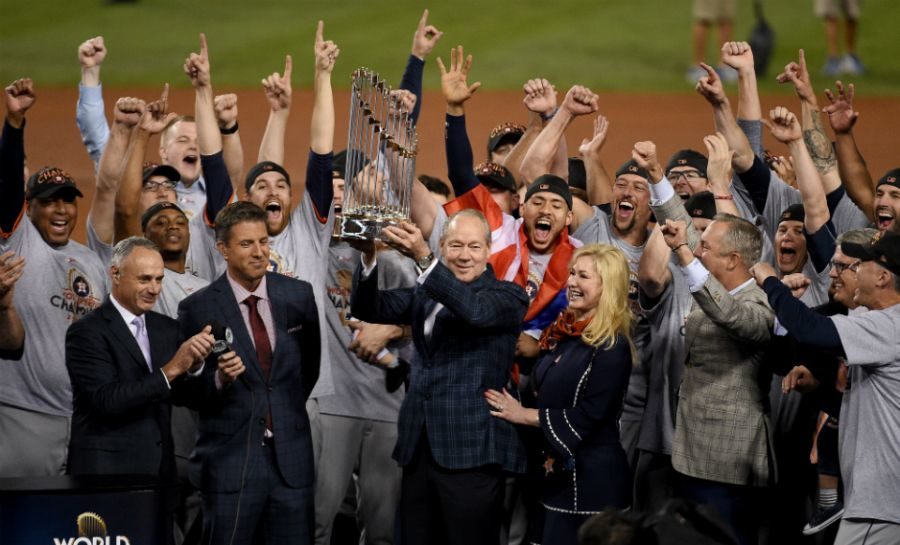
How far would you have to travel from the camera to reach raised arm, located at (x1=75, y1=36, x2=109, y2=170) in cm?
669

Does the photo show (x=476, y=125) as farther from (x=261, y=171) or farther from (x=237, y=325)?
(x=237, y=325)

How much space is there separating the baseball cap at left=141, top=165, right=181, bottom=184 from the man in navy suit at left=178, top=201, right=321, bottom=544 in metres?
1.51

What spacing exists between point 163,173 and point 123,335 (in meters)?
1.79

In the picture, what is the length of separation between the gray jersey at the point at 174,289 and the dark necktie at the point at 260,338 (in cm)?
81

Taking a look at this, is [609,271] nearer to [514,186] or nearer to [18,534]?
[514,186]

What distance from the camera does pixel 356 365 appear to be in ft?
20.1

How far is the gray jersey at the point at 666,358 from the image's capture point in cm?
575

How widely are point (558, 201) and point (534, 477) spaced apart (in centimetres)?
134

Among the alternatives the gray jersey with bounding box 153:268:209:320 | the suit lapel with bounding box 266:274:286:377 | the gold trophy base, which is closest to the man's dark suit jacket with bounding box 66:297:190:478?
the suit lapel with bounding box 266:274:286:377

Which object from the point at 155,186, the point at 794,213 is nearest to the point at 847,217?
the point at 794,213

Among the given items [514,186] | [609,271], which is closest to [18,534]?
[609,271]

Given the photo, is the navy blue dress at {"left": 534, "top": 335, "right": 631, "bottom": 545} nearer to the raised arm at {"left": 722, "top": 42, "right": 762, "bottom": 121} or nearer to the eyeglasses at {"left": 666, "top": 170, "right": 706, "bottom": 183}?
the eyeglasses at {"left": 666, "top": 170, "right": 706, "bottom": 183}

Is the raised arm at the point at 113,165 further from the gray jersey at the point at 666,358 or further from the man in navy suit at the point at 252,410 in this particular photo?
the gray jersey at the point at 666,358

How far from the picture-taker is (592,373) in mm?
5145
